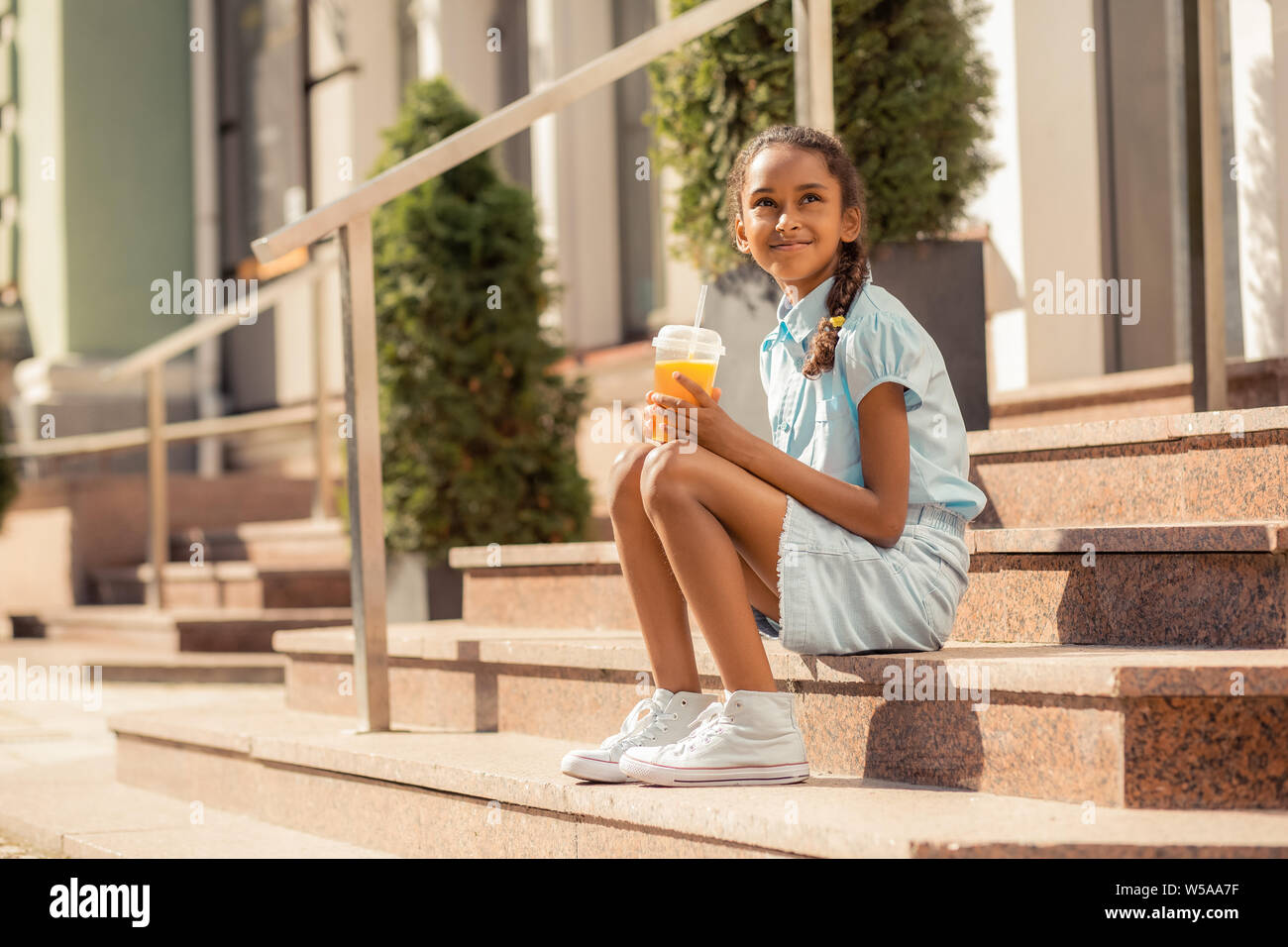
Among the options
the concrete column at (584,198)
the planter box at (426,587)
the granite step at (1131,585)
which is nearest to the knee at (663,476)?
the granite step at (1131,585)

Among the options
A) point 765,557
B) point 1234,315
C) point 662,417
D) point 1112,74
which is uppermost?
point 1112,74

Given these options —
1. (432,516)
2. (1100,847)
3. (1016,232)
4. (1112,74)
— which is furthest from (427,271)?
(1100,847)

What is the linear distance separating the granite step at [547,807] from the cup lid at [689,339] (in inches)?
26.7

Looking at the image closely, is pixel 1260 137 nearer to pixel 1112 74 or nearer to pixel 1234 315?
pixel 1234 315

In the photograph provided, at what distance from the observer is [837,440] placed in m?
2.33

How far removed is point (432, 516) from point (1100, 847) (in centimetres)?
391

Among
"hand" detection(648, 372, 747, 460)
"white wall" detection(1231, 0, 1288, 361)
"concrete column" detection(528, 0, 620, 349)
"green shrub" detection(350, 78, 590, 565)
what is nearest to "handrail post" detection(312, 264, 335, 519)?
"concrete column" detection(528, 0, 620, 349)

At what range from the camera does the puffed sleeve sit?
7.31ft

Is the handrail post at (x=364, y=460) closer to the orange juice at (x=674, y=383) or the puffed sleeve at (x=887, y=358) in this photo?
the orange juice at (x=674, y=383)

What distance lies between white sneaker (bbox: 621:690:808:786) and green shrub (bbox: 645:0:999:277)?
1.88m

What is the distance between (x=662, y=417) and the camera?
221cm

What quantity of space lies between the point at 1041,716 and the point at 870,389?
558 mm

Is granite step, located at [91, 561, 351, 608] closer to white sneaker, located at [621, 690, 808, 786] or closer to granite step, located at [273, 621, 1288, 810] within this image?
granite step, located at [273, 621, 1288, 810]

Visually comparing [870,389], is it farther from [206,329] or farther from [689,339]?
[206,329]
